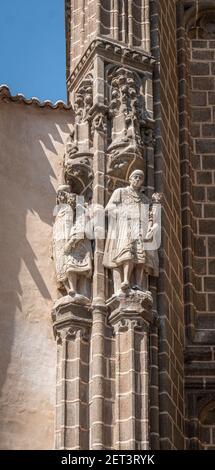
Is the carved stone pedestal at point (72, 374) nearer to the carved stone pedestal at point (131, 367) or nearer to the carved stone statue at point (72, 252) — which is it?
the carved stone statue at point (72, 252)

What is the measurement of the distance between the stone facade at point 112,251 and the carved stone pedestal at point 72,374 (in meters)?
0.01

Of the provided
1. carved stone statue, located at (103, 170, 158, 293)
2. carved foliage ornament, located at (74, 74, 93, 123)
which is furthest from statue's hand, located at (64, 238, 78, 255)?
carved foliage ornament, located at (74, 74, 93, 123)

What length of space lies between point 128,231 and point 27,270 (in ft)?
4.14

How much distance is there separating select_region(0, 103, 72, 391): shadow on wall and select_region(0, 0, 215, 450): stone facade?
0.02m

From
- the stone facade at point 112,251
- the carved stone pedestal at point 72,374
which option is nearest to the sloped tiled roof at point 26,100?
the stone facade at point 112,251

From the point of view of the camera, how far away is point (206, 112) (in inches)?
776

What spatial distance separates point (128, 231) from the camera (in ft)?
55.0

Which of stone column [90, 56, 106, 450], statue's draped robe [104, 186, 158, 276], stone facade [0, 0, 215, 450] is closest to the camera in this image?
stone column [90, 56, 106, 450]

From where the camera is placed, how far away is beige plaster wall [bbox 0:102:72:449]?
54.1 feet

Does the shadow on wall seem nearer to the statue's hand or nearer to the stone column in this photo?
the statue's hand

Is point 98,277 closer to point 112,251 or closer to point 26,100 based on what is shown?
point 112,251

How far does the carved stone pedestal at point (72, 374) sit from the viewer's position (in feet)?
51.9
